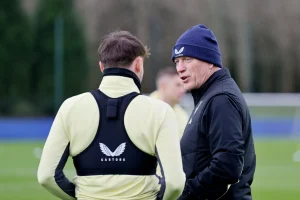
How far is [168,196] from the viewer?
14.0 feet

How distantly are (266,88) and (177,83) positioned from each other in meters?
31.1

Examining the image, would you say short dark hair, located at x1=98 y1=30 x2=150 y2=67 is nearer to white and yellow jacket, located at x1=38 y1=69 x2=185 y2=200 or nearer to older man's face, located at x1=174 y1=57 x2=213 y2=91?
white and yellow jacket, located at x1=38 y1=69 x2=185 y2=200

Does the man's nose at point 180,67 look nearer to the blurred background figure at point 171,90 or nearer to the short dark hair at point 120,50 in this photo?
the short dark hair at point 120,50

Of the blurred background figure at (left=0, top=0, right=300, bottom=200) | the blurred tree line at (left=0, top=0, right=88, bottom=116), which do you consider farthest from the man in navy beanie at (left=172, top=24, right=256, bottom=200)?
the blurred tree line at (left=0, top=0, right=88, bottom=116)

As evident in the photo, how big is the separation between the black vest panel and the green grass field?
806cm

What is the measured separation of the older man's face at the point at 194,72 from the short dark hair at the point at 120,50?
27.8 inches

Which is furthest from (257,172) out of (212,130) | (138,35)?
(138,35)

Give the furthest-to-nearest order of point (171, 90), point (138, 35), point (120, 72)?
1. point (138, 35)
2. point (171, 90)
3. point (120, 72)

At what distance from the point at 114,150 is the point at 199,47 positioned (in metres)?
1.11

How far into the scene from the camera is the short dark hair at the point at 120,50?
4.31m

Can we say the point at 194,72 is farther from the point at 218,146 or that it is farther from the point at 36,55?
the point at 36,55

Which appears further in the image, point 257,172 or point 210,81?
point 257,172

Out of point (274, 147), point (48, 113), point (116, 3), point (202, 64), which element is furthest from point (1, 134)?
point (202, 64)

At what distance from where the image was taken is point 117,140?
4.23m
